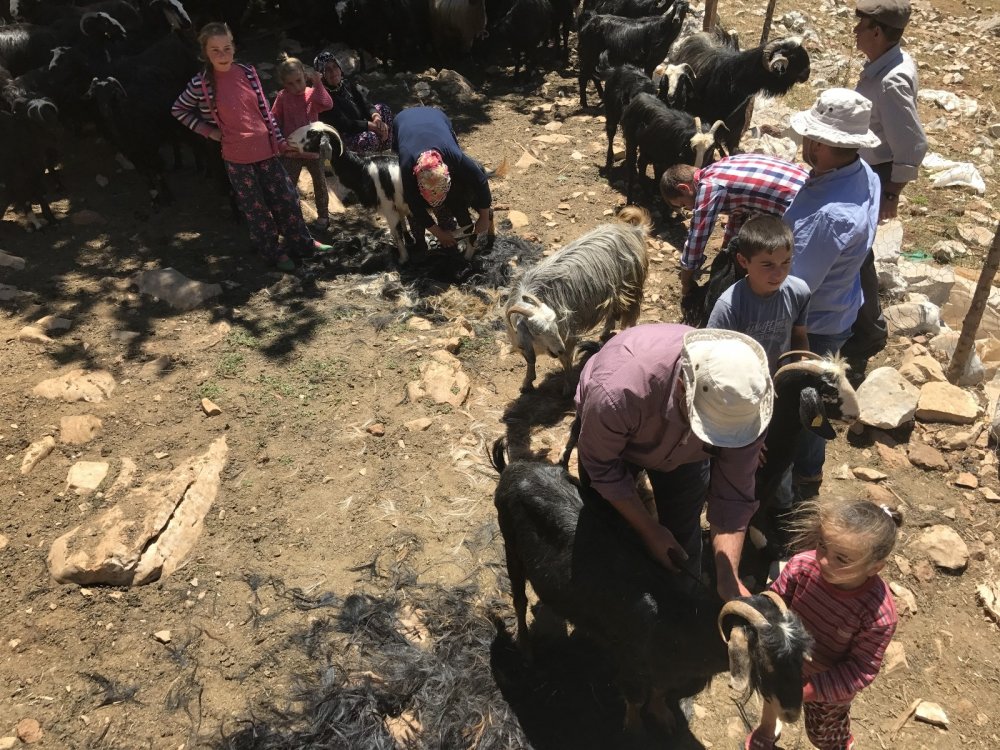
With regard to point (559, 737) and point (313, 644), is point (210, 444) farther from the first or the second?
point (559, 737)

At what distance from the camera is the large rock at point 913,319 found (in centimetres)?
516

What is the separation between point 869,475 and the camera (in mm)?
4246

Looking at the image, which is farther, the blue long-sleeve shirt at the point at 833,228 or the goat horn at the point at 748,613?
the blue long-sleeve shirt at the point at 833,228

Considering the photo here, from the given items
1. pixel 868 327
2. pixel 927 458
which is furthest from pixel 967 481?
pixel 868 327

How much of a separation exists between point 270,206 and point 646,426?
4657 mm

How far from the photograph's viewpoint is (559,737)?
3178 millimetres

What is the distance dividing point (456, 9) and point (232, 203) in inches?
209

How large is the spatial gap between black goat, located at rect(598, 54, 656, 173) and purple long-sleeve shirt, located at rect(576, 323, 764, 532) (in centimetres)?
570

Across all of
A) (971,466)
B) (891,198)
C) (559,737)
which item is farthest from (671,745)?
(891,198)

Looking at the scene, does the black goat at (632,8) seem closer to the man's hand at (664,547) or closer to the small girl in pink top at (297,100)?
the small girl in pink top at (297,100)

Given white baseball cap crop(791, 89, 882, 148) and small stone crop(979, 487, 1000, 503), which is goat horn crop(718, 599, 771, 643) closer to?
white baseball cap crop(791, 89, 882, 148)

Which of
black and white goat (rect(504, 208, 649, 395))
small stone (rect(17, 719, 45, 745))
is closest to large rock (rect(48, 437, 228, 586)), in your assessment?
small stone (rect(17, 719, 45, 745))

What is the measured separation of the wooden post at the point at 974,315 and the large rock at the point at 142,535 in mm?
5046

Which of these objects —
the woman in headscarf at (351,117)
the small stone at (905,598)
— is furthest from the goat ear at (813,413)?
the woman in headscarf at (351,117)
